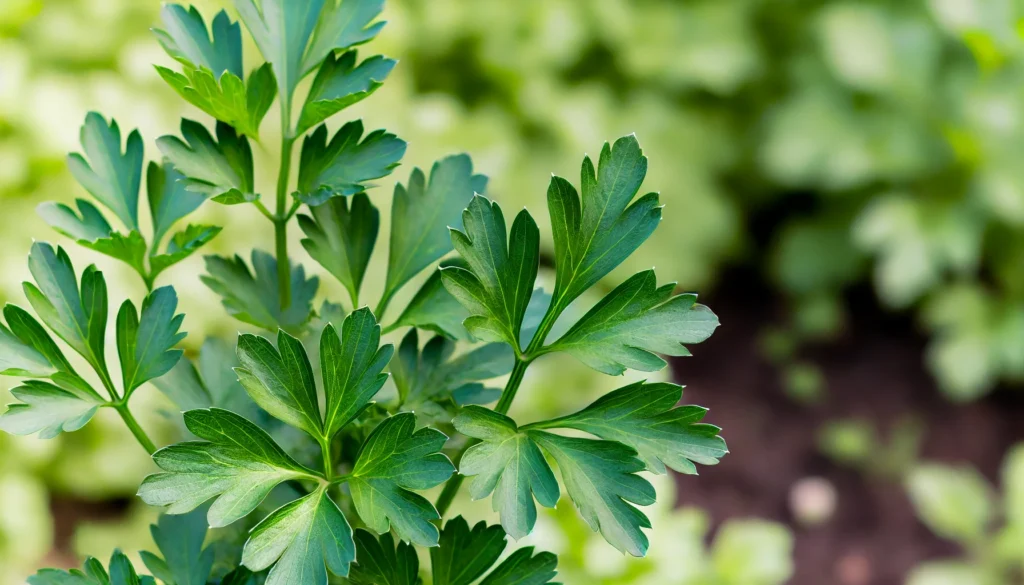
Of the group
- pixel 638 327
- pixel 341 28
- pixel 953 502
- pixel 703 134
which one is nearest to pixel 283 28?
pixel 341 28

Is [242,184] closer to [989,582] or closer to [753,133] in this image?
[989,582]

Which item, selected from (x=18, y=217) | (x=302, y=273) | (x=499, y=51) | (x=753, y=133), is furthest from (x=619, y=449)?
(x=753, y=133)

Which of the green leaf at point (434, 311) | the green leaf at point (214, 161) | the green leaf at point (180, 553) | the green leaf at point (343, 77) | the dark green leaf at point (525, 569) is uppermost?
the green leaf at point (343, 77)

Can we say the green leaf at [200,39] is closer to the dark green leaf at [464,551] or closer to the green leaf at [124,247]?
the green leaf at [124,247]

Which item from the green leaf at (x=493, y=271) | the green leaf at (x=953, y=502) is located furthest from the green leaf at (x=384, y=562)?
the green leaf at (x=953, y=502)

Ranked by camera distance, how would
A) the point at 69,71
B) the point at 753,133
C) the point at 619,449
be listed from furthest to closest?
the point at 753,133 < the point at 69,71 < the point at 619,449

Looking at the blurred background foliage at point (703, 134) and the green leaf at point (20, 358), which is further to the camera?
the blurred background foliage at point (703, 134)
